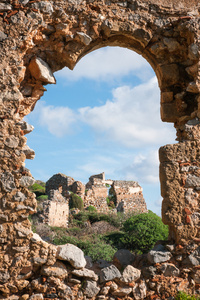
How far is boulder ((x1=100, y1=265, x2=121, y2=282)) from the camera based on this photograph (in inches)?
160

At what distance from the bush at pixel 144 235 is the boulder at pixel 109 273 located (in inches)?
230

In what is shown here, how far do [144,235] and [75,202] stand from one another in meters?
13.8

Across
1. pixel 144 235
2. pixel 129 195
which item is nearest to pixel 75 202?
pixel 129 195

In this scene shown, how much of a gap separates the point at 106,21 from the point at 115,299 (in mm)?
3702

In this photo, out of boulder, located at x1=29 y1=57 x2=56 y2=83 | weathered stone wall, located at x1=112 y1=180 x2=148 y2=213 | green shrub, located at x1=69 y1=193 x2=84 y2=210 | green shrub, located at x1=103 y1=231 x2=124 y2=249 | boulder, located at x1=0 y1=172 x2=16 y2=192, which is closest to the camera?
boulder, located at x1=0 y1=172 x2=16 y2=192

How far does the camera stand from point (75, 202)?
23859mm

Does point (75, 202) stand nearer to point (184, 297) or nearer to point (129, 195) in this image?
point (129, 195)

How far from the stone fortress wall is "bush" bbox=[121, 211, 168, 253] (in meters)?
5.65

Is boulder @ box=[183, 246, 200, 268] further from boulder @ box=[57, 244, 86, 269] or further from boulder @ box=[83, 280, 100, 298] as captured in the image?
boulder @ box=[57, 244, 86, 269]

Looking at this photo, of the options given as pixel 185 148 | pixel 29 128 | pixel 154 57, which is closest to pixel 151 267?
pixel 185 148

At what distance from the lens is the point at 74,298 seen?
3898 mm

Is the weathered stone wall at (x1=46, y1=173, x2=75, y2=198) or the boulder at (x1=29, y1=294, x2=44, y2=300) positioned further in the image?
the weathered stone wall at (x1=46, y1=173, x2=75, y2=198)

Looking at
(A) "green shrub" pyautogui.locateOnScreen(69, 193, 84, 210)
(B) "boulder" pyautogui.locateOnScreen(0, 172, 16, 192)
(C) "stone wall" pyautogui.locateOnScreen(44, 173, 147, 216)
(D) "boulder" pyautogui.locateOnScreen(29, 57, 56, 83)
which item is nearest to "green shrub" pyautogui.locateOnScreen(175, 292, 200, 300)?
(B) "boulder" pyautogui.locateOnScreen(0, 172, 16, 192)

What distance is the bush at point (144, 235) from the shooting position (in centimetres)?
1027
